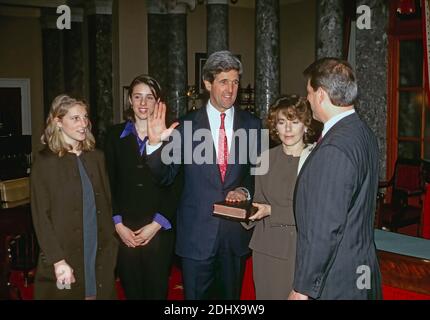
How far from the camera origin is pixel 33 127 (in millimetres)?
11711

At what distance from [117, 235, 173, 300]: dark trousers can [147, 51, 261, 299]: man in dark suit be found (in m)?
0.13

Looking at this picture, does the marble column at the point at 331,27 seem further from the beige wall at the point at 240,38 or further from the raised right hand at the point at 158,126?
the beige wall at the point at 240,38

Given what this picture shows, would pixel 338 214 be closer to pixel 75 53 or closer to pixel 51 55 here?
pixel 75 53

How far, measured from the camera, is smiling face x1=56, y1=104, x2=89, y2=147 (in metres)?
2.79

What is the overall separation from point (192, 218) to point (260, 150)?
55 cm

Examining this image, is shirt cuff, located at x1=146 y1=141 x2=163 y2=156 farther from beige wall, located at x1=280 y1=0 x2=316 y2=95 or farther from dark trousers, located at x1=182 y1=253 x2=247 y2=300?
beige wall, located at x1=280 y1=0 x2=316 y2=95

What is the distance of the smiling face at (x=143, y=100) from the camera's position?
310 cm

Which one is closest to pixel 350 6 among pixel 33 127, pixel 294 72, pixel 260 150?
pixel 294 72

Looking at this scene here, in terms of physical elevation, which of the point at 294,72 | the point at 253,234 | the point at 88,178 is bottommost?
the point at 253,234

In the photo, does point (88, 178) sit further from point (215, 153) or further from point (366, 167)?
point (366, 167)

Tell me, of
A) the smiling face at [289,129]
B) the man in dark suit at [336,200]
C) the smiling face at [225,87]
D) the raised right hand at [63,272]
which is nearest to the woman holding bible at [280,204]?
the smiling face at [289,129]

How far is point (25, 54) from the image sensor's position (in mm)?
11461

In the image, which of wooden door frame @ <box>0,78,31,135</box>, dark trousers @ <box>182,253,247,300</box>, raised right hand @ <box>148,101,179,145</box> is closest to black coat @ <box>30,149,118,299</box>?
raised right hand @ <box>148,101,179,145</box>

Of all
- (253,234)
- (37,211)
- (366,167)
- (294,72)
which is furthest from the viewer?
(294,72)
